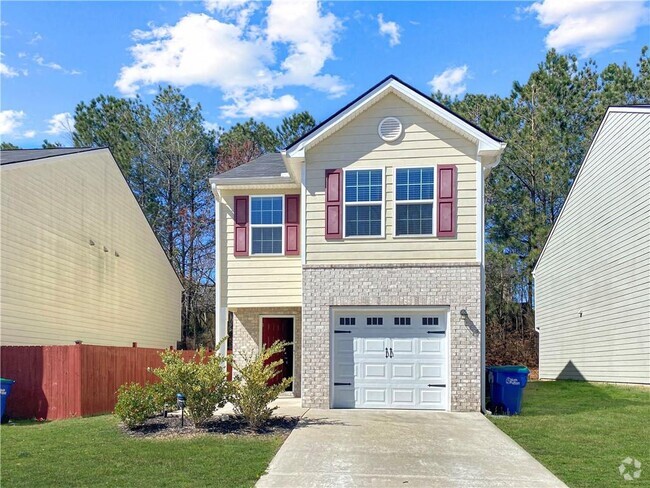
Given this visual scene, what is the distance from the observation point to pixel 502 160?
30016 mm

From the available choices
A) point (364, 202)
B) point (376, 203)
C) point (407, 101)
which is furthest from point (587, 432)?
point (407, 101)

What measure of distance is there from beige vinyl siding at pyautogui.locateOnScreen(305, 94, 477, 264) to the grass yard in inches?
144

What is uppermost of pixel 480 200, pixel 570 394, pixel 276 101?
pixel 276 101

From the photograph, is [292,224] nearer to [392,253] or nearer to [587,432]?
[392,253]

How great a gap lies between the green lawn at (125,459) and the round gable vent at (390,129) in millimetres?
6889

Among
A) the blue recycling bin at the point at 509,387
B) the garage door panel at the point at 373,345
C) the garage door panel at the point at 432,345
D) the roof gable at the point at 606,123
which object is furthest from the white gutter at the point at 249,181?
the roof gable at the point at 606,123

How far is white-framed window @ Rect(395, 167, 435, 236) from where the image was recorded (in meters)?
13.2

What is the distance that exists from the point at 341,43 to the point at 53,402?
11.5m

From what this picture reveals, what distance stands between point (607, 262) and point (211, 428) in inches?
517

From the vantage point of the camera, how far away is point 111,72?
99.7 ft

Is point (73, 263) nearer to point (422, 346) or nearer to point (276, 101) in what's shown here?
point (422, 346)

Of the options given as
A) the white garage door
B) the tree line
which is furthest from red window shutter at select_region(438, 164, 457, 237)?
the tree line

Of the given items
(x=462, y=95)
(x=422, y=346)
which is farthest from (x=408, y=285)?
(x=462, y=95)

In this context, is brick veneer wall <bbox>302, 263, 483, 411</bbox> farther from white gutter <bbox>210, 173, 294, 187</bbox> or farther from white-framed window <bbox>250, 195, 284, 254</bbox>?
white gutter <bbox>210, 173, 294, 187</bbox>
